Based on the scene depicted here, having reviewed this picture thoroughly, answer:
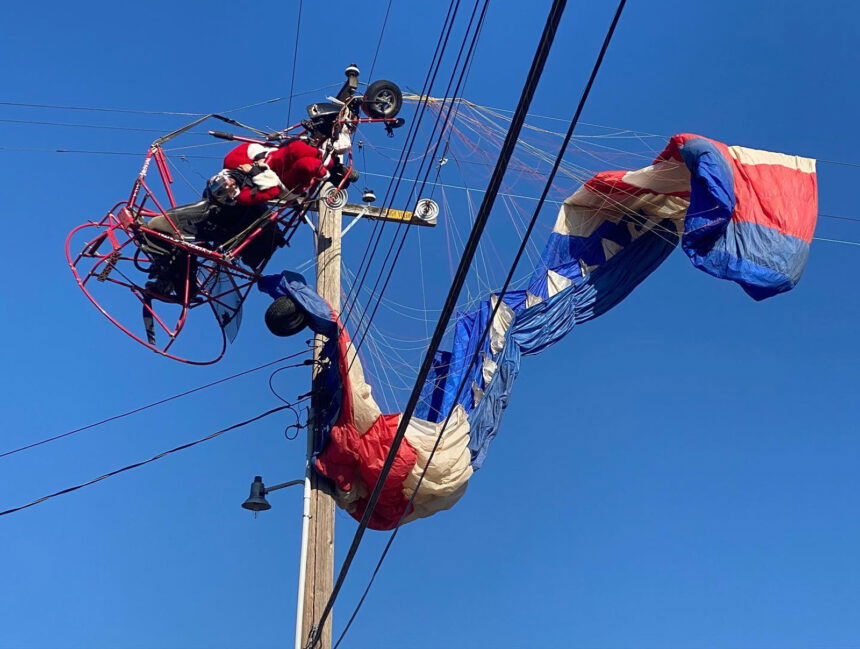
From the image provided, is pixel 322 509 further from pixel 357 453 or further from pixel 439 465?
pixel 439 465

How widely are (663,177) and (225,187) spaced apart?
16.2ft

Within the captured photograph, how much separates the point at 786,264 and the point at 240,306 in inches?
219

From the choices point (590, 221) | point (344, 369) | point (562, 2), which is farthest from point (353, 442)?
point (562, 2)

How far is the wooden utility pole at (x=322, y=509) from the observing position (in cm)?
978

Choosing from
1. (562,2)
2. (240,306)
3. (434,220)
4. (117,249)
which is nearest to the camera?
(562,2)

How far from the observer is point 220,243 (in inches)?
434

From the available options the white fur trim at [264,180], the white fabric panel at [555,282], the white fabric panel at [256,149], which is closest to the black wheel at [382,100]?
the white fabric panel at [256,149]

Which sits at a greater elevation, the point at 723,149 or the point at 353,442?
the point at 723,149

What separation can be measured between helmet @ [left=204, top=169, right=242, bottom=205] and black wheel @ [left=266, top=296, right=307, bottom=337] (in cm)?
104

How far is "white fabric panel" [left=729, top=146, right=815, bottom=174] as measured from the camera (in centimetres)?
1233

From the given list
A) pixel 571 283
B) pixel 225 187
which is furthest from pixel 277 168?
pixel 571 283

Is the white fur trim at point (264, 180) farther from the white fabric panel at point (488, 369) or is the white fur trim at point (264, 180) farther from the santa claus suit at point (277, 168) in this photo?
the white fabric panel at point (488, 369)

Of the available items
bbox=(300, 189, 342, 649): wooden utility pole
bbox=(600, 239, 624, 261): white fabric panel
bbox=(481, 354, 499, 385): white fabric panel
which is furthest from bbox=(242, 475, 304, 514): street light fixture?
bbox=(600, 239, 624, 261): white fabric panel

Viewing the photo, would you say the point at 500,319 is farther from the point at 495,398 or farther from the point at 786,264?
the point at 786,264
